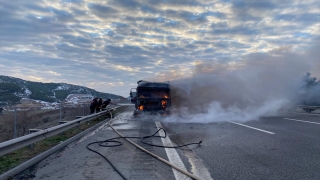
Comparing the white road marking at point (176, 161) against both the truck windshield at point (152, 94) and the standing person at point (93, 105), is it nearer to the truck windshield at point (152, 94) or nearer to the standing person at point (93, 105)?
the standing person at point (93, 105)

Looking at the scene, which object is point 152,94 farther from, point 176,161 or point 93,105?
point 176,161

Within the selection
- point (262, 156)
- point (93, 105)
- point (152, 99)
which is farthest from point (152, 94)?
point (262, 156)

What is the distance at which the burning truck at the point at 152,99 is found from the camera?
22.6m

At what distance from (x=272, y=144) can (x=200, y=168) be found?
13.4 feet

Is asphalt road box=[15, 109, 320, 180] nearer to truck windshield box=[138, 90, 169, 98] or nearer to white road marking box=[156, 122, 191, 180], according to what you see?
white road marking box=[156, 122, 191, 180]

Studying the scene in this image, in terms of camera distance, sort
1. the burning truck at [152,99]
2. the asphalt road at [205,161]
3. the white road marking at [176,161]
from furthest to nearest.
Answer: the burning truck at [152,99] → the asphalt road at [205,161] → the white road marking at [176,161]

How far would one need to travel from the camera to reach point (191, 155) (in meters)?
7.66

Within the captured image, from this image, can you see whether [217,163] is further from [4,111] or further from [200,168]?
[4,111]

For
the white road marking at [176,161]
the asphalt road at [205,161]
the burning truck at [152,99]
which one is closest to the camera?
the white road marking at [176,161]

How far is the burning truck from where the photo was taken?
74.0 ft

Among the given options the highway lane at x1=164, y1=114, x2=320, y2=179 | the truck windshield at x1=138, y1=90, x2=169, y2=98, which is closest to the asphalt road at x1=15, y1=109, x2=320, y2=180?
the highway lane at x1=164, y1=114, x2=320, y2=179

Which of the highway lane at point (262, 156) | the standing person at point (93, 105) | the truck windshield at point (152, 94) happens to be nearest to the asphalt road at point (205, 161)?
the highway lane at point (262, 156)

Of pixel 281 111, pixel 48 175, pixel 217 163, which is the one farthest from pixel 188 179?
pixel 281 111

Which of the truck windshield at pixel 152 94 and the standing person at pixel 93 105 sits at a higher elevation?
the truck windshield at pixel 152 94
